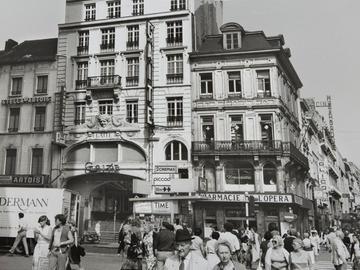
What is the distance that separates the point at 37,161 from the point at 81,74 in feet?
25.6

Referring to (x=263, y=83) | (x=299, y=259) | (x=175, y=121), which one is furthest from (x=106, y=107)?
(x=299, y=259)

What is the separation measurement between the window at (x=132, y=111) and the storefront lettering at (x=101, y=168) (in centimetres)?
369

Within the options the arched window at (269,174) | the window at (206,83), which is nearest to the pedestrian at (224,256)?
the arched window at (269,174)

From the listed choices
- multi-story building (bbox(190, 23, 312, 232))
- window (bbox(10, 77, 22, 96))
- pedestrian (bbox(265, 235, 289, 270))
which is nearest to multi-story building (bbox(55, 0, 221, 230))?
multi-story building (bbox(190, 23, 312, 232))

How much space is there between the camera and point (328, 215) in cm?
5175

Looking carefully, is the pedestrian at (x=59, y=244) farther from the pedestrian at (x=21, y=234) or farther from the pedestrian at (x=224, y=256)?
the pedestrian at (x=21, y=234)

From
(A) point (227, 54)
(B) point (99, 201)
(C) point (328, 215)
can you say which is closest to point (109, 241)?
(B) point (99, 201)

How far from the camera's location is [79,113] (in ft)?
107

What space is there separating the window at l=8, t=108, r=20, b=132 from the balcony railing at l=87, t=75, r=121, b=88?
659 centimetres

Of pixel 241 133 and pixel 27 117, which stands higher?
pixel 27 117

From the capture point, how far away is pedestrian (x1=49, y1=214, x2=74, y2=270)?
844 centimetres

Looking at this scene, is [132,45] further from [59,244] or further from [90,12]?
[59,244]

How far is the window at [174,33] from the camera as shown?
31844mm

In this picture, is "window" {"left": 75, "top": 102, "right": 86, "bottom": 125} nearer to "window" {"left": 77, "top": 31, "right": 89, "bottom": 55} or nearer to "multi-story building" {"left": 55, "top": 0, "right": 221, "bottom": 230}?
"multi-story building" {"left": 55, "top": 0, "right": 221, "bottom": 230}
